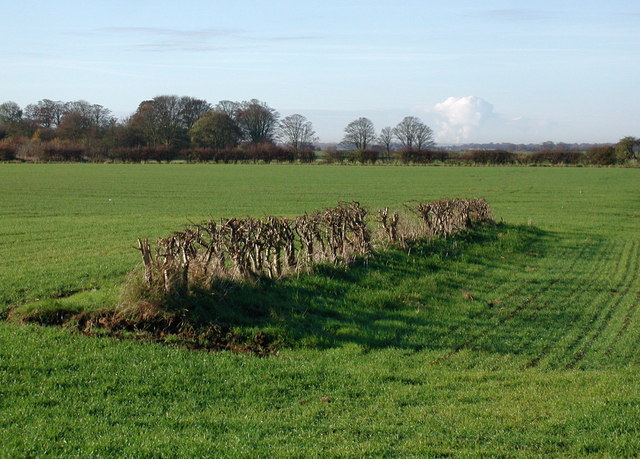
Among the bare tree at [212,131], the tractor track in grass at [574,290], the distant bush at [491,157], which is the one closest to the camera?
the tractor track in grass at [574,290]

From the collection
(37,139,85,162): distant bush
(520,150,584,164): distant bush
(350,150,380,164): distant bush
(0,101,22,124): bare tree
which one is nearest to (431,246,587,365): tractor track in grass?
(350,150,380,164): distant bush

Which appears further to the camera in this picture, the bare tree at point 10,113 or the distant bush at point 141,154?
the bare tree at point 10,113

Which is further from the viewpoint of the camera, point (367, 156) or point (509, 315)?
point (367, 156)

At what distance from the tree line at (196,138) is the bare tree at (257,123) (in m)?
0.20

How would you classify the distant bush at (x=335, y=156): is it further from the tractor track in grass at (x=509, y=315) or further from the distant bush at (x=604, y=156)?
the tractor track in grass at (x=509, y=315)

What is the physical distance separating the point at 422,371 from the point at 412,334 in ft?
6.71

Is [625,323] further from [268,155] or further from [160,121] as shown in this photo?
[160,121]

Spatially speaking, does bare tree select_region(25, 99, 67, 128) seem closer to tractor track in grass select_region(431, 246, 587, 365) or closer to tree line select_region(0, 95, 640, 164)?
tree line select_region(0, 95, 640, 164)

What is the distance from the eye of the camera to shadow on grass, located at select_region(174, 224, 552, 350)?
10570 millimetres

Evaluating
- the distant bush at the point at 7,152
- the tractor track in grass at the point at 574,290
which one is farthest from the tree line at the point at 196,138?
the tractor track in grass at the point at 574,290

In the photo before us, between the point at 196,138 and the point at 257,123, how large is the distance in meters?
18.5

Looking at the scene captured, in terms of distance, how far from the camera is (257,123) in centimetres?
12838

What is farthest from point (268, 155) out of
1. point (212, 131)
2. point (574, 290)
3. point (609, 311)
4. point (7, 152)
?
point (609, 311)

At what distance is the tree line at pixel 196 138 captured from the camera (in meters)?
95.8
